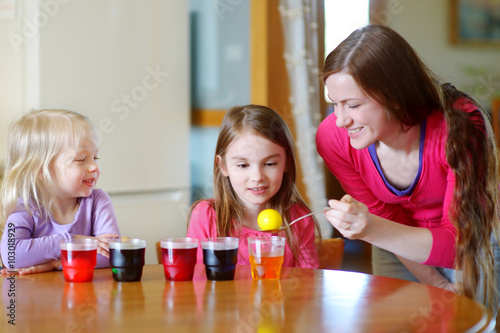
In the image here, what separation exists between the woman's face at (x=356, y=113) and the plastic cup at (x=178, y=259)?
1.80ft

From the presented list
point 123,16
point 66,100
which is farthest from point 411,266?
point 123,16

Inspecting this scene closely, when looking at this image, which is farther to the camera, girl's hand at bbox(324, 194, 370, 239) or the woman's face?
the woman's face

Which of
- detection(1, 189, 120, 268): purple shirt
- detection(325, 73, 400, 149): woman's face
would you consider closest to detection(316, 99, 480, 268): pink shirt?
detection(325, 73, 400, 149): woman's face

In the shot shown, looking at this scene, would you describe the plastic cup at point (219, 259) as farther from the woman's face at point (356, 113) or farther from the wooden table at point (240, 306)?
the woman's face at point (356, 113)

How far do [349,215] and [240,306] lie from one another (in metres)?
0.39

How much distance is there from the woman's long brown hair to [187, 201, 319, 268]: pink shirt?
401 mm

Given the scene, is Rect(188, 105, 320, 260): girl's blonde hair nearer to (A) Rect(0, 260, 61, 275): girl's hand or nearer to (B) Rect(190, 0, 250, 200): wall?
(A) Rect(0, 260, 61, 275): girl's hand

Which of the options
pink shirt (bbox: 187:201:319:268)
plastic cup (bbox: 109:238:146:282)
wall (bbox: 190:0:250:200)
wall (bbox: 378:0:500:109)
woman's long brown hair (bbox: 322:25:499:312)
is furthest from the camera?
wall (bbox: 378:0:500:109)

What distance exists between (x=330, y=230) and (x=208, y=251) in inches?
93.5

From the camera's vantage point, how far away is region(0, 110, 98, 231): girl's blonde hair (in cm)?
161

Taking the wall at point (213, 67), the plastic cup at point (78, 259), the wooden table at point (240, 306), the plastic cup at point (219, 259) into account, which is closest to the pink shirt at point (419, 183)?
the wooden table at point (240, 306)

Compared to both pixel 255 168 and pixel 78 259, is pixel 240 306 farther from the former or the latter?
pixel 255 168

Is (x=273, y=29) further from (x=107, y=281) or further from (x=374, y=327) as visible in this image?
(x=374, y=327)

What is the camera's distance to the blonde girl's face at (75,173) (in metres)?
1.65
